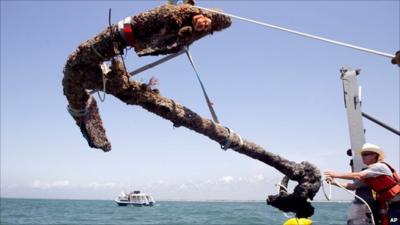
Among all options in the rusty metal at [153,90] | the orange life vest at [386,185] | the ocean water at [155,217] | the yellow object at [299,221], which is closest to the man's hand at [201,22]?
the rusty metal at [153,90]

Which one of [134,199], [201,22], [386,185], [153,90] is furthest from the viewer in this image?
[134,199]

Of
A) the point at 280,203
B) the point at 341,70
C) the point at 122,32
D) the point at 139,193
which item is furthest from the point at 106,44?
the point at 139,193

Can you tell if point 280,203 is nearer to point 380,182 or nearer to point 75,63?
point 380,182

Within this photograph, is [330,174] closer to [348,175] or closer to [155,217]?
[348,175]

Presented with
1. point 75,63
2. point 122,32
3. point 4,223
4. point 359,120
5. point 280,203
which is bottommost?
point 4,223

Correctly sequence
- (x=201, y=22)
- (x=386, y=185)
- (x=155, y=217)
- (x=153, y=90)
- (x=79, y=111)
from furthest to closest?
1. (x=155, y=217)
2. (x=386, y=185)
3. (x=79, y=111)
4. (x=153, y=90)
5. (x=201, y=22)

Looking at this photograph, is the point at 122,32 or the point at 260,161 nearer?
the point at 122,32

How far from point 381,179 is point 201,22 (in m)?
3.03

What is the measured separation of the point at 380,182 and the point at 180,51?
2998 mm

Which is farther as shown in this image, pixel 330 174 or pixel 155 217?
pixel 155 217

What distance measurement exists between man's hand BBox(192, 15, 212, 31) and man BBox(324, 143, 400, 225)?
8.43ft

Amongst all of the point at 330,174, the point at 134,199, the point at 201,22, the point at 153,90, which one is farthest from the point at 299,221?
the point at 134,199

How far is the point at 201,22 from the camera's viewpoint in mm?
3787

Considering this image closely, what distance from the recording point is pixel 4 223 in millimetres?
43125
